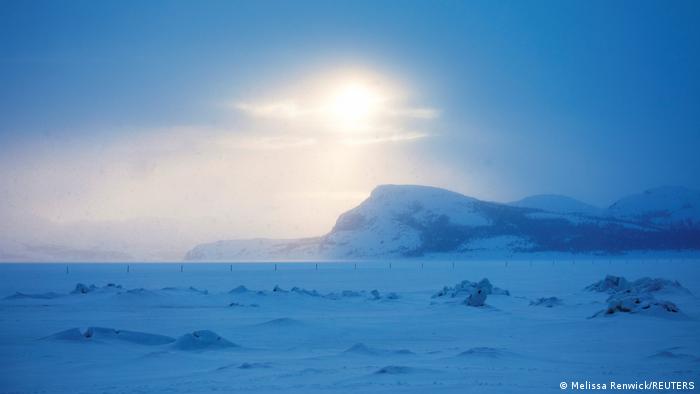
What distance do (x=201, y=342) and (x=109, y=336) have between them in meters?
3.61

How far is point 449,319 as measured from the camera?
29078 mm

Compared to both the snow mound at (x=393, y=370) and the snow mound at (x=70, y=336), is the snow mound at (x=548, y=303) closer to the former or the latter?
the snow mound at (x=393, y=370)

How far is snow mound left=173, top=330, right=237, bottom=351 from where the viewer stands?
20.2m

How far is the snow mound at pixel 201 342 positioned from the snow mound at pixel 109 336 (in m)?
1.55

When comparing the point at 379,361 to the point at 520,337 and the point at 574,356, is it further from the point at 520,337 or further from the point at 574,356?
the point at 520,337

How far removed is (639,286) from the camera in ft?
139

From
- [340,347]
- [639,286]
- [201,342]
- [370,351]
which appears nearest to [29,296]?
[201,342]

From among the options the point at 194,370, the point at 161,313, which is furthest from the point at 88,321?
the point at 194,370

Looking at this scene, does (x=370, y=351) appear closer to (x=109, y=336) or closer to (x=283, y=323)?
(x=283, y=323)

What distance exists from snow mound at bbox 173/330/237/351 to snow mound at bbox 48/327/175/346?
1.55m

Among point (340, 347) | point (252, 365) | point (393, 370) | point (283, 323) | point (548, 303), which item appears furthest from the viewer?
point (548, 303)

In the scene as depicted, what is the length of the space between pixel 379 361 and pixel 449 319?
39.0 feet

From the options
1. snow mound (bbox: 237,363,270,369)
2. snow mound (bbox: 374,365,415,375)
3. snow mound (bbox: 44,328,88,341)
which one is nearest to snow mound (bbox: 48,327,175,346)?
snow mound (bbox: 44,328,88,341)

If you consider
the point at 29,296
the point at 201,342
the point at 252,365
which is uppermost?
the point at 29,296
